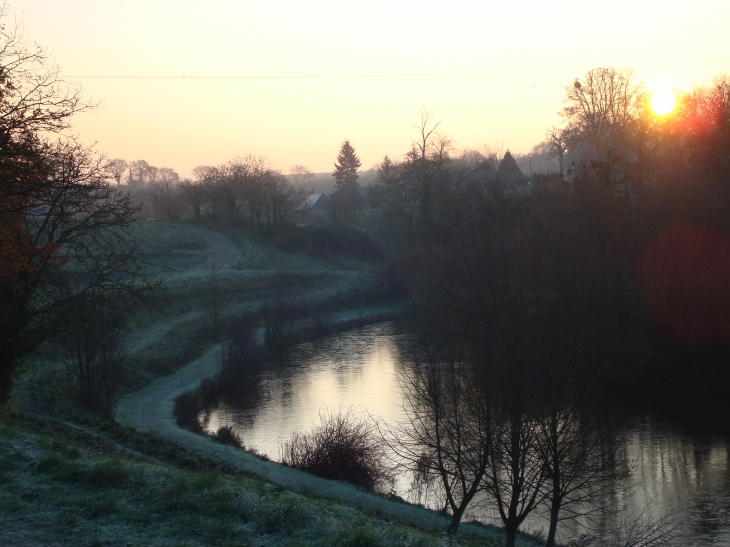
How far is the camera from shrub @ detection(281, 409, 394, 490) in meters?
15.6

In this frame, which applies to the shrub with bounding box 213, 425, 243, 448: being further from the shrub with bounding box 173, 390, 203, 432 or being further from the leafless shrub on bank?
the leafless shrub on bank

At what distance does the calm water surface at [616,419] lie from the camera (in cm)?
1434

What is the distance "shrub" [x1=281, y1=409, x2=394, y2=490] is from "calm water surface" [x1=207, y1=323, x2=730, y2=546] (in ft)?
2.50

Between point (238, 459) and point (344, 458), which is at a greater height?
point (238, 459)

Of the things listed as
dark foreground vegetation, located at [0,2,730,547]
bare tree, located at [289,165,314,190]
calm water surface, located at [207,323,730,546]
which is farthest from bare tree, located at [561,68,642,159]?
bare tree, located at [289,165,314,190]

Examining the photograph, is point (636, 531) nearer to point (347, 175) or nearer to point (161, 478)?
point (161, 478)

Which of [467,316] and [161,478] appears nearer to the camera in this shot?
[161,478]

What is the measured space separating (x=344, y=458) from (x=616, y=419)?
965 centimetres

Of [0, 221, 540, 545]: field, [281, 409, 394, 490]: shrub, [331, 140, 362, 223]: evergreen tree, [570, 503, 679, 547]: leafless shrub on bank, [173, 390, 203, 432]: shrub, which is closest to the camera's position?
[0, 221, 540, 545]: field

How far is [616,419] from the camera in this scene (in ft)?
67.7

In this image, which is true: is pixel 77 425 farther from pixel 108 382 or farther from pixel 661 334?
pixel 661 334

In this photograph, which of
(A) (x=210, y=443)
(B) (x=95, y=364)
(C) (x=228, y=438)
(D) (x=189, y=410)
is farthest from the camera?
(D) (x=189, y=410)

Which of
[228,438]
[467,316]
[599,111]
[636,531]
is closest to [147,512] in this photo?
[636,531]

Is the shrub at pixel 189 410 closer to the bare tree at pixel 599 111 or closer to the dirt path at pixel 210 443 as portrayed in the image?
the dirt path at pixel 210 443
